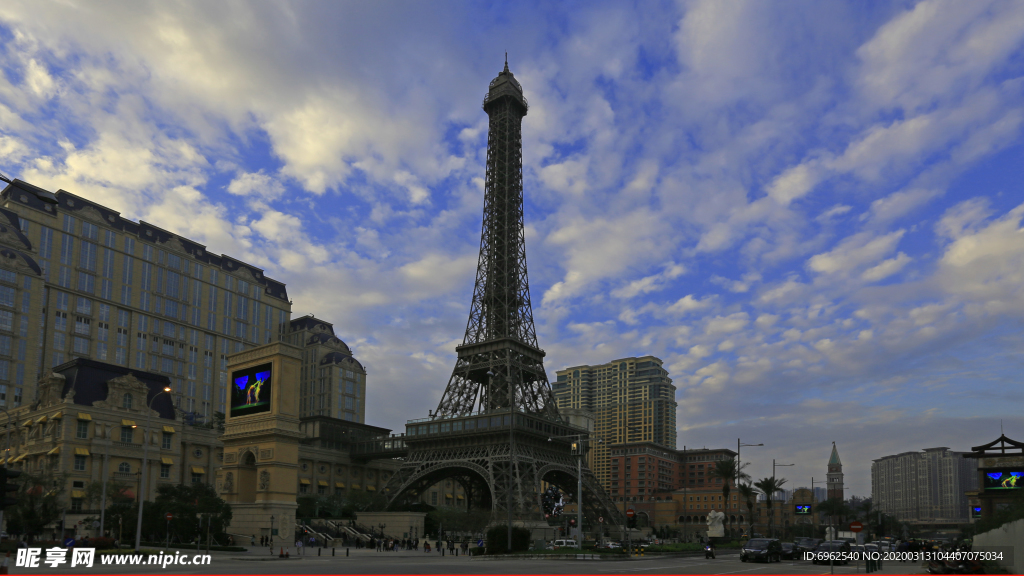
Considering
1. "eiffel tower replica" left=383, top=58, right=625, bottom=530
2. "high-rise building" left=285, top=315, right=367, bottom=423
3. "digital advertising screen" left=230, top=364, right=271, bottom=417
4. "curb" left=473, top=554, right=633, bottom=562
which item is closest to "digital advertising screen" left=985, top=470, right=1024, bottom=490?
"eiffel tower replica" left=383, top=58, right=625, bottom=530

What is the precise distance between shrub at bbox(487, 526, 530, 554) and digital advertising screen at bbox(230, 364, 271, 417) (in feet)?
72.7

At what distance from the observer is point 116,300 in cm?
13062

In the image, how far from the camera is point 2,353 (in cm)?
10456

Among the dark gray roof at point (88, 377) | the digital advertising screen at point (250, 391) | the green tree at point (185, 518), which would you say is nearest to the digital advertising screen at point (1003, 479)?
the digital advertising screen at point (250, 391)

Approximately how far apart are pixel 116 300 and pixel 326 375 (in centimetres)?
4538

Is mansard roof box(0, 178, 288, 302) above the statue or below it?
above

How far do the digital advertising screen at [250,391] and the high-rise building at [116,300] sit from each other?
54426 mm

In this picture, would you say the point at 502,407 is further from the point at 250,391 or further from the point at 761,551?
the point at 761,551

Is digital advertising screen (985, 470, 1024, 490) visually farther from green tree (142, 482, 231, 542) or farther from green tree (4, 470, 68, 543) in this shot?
green tree (4, 470, 68, 543)

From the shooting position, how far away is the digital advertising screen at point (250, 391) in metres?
63.8

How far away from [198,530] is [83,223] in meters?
93.5

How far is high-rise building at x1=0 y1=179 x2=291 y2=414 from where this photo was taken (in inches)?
4264

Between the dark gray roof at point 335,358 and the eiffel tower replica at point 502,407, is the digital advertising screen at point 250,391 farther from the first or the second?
the dark gray roof at point 335,358

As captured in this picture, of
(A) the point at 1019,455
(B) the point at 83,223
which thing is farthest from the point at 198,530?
(A) the point at 1019,455
